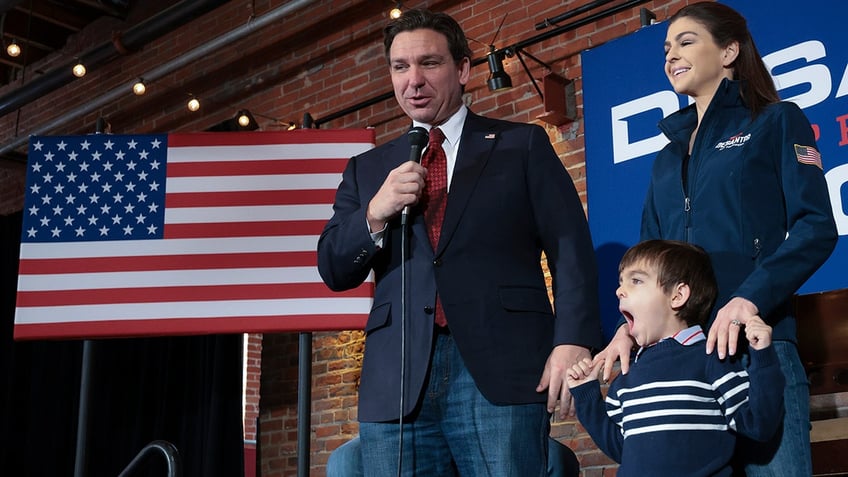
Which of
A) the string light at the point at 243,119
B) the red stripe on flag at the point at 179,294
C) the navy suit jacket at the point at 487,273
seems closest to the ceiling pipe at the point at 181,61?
the string light at the point at 243,119

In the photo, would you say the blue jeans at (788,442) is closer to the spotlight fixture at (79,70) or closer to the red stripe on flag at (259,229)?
the red stripe on flag at (259,229)

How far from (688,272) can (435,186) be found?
53 centimetres

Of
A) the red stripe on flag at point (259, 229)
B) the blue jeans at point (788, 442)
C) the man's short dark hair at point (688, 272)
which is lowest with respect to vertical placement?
the blue jeans at point (788, 442)

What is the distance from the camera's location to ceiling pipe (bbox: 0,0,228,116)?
671cm

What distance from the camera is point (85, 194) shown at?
448cm

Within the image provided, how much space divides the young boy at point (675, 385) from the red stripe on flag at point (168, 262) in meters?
2.38

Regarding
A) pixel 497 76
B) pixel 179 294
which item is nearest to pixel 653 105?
pixel 497 76

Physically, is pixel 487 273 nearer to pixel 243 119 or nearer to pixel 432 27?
pixel 432 27

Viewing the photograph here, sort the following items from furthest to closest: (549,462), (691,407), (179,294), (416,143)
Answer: (179,294), (549,462), (416,143), (691,407)

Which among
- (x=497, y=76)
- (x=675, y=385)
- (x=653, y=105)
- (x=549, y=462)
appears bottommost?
(x=549, y=462)

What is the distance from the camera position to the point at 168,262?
4.30 metres

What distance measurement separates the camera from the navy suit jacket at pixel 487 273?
1842 millimetres

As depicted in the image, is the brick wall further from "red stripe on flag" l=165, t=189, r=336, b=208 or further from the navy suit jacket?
the navy suit jacket

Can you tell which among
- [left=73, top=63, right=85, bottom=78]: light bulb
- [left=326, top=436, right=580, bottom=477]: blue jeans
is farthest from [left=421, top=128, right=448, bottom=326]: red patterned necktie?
[left=73, top=63, right=85, bottom=78]: light bulb
